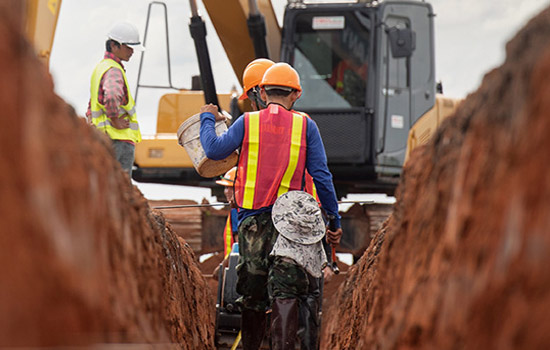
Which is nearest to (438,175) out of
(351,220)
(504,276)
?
(504,276)

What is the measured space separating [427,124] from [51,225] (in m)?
11.0

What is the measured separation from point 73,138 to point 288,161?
8.94 feet

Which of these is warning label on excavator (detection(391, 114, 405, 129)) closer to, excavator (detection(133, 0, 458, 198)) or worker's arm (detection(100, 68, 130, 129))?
excavator (detection(133, 0, 458, 198))

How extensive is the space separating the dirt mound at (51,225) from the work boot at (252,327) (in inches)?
101

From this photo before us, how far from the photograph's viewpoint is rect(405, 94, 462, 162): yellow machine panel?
12367 millimetres

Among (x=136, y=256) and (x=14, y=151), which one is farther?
(x=136, y=256)

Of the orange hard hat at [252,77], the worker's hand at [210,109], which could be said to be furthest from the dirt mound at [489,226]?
the orange hard hat at [252,77]

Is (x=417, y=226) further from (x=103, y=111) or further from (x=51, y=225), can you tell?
(x=103, y=111)

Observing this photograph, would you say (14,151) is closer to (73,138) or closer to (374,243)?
(73,138)

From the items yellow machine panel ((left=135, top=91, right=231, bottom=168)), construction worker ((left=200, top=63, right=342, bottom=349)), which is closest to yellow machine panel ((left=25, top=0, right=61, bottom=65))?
construction worker ((left=200, top=63, right=342, bottom=349))

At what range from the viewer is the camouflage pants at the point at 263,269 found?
17.1ft

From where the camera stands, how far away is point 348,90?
12445mm

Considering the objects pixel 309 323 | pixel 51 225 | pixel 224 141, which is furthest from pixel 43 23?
pixel 51 225

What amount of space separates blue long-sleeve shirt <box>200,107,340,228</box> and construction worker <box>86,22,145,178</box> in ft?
7.64
